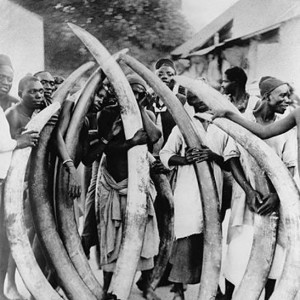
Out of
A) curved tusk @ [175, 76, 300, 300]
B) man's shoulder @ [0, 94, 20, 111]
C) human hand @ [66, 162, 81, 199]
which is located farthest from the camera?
man's shoulder @ [0, 94, 20, 111]

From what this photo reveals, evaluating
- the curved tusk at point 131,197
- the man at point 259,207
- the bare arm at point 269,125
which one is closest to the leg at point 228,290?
the man at point 259,207

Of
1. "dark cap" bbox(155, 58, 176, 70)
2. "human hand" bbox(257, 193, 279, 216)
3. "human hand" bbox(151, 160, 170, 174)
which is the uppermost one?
"dark cap" bbox(155, 58, 176, 70)

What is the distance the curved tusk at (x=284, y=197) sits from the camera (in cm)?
227

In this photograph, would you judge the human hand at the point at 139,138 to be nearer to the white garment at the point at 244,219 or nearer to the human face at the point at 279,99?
the white garment at the point at 244,219

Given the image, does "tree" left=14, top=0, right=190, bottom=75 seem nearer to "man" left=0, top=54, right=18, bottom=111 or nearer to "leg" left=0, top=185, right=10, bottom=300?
"man" left=0, top=54, right=18, bottom=111

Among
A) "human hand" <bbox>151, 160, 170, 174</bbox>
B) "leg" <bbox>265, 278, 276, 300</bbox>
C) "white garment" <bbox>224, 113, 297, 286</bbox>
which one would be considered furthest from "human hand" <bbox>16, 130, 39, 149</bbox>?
"leg" <bbox>265, 278, 276, 300</bbox>

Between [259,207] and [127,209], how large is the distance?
647 millimetres

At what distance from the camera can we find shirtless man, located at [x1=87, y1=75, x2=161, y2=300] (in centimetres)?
239

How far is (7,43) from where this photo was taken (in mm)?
2533

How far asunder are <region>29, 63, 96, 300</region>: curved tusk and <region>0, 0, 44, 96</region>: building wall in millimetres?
359

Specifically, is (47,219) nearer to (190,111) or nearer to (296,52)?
(190,111)

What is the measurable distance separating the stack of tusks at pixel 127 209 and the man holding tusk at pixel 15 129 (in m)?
0.05

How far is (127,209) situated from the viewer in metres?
2.37

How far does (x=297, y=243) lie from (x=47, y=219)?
4.02ft
